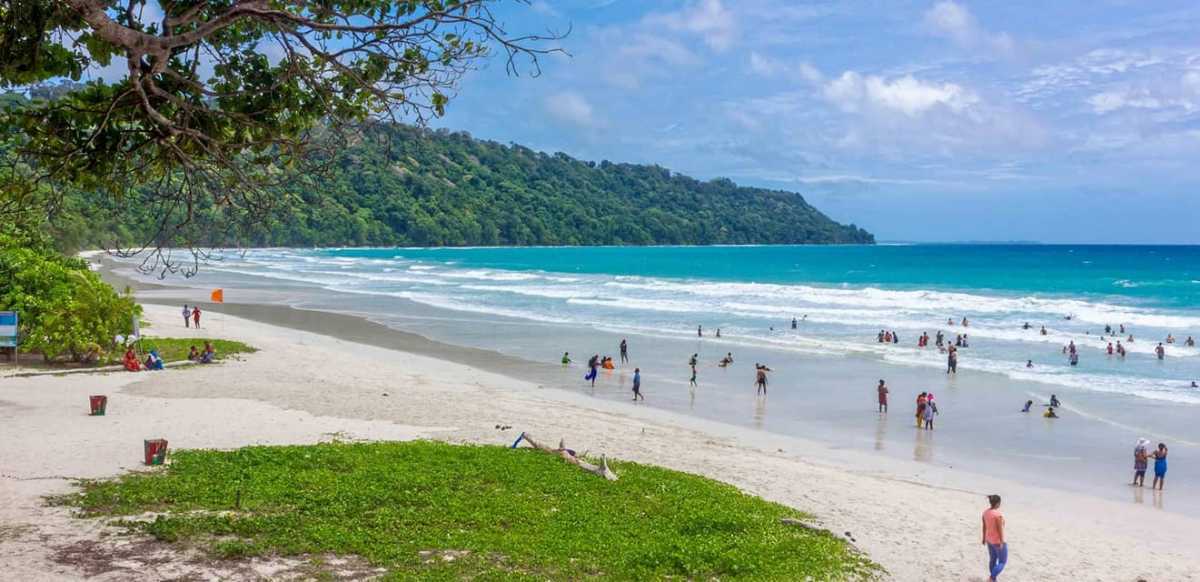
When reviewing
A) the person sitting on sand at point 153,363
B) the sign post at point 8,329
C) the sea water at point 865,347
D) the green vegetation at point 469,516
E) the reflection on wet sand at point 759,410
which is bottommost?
the reflection on wet sand at point 759,410

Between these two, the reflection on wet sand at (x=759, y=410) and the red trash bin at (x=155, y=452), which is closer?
the red trash bin at (x=155, y=452)

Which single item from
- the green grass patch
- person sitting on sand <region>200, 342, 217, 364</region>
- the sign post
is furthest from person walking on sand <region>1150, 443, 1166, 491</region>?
the sign post

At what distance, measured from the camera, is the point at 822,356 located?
33844 millimetres

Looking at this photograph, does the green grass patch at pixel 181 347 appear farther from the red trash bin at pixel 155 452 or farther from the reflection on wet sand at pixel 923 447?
the reflection on wet sand at pixel 923 447

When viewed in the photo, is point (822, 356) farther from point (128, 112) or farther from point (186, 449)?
point (128, 112)

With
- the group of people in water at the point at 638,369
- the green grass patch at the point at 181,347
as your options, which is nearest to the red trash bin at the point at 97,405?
the green grass patch at the point at 181,347

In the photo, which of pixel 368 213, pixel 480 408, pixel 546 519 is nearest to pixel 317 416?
pixel 480 408

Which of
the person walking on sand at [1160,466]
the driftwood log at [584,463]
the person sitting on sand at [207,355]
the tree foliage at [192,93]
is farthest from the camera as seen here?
the person sitting on sand at [207,355]

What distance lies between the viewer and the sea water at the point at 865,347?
806 inches

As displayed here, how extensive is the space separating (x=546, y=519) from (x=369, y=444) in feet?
15.4

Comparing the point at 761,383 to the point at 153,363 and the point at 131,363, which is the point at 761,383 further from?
the point at 131,363

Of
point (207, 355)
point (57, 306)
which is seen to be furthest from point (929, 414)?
point (57, 306)

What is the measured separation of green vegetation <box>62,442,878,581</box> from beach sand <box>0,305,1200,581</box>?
709 millimetres

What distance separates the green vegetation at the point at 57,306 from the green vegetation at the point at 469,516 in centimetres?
1110
